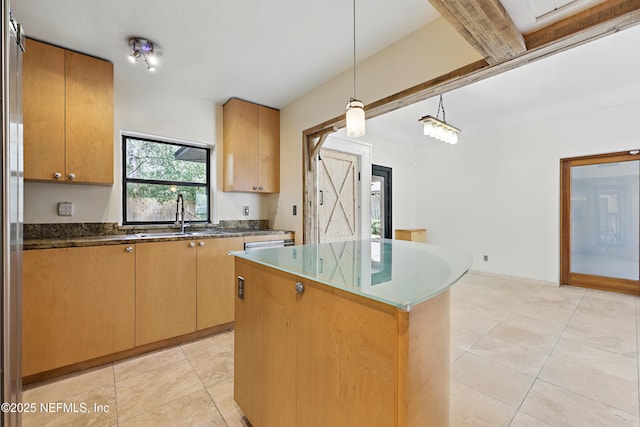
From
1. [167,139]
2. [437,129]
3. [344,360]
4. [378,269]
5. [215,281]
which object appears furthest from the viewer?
[437,129]

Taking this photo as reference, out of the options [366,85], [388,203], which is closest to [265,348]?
[366,85]

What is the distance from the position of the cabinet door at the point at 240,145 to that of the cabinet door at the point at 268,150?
0.06 metres

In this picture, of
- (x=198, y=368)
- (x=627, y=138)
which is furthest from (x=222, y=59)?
(x=627, y=138)

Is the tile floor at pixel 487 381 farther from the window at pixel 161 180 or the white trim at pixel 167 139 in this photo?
the white trim at pixel 167 139

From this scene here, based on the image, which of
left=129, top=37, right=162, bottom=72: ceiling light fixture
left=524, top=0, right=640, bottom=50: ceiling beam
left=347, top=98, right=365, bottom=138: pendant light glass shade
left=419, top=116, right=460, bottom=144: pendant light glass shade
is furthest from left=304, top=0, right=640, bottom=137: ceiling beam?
left=129, top=37, right=162, bottom=72: ceiling light fixture

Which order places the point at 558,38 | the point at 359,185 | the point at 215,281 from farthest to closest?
the point at 359,185
the point at 215,281
the point at 558,38

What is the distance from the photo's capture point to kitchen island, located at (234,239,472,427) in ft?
2.75

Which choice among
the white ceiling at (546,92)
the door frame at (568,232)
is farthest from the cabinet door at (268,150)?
the door frame at (568,232)

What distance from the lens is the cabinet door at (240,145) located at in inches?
125

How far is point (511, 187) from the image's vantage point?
15.3 feet

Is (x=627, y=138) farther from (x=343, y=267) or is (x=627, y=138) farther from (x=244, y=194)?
(x=244, y=194)

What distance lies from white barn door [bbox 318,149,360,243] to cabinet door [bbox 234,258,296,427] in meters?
2.29

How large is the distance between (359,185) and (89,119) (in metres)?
3.33

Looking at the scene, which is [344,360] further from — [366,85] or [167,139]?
[167,139]
